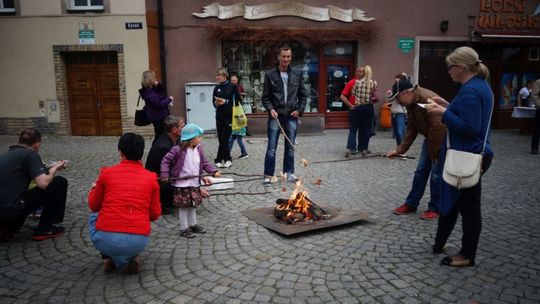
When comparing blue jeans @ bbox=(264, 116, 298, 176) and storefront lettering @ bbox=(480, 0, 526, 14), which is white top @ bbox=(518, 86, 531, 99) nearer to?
storefront lettering @ bbox=(480, 0, 526, 14)

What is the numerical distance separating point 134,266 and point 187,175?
1.42m

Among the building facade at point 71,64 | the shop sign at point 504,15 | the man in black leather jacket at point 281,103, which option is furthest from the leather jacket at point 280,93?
the shop sign at point 504,15

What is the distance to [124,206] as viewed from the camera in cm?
388

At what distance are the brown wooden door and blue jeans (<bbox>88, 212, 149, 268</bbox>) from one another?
456 inches

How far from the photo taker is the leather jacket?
750 cm

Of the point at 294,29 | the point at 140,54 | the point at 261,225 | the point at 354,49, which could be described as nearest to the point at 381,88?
the point at 354,49

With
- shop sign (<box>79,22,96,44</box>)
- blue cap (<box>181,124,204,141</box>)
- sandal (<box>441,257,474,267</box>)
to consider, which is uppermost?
shop sign (<box>79,22,96,44</box>)

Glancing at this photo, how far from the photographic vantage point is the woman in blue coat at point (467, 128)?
388 cm

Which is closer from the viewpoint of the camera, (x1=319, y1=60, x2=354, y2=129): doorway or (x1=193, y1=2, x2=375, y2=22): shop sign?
(x1=193, y1=2, x2=375, y2=22): shop sign

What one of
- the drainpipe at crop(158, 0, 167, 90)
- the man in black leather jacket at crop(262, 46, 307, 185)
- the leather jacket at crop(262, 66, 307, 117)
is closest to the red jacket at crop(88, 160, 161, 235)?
the man in black leather jacket at crop(262, 46, 307, 185)

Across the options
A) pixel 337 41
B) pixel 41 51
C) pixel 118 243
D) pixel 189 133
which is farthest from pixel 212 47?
pixel 118 243

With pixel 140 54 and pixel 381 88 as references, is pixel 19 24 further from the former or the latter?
pixel 381 88

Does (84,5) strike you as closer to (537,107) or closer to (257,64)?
(257,64)

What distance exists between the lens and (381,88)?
1545 cm
